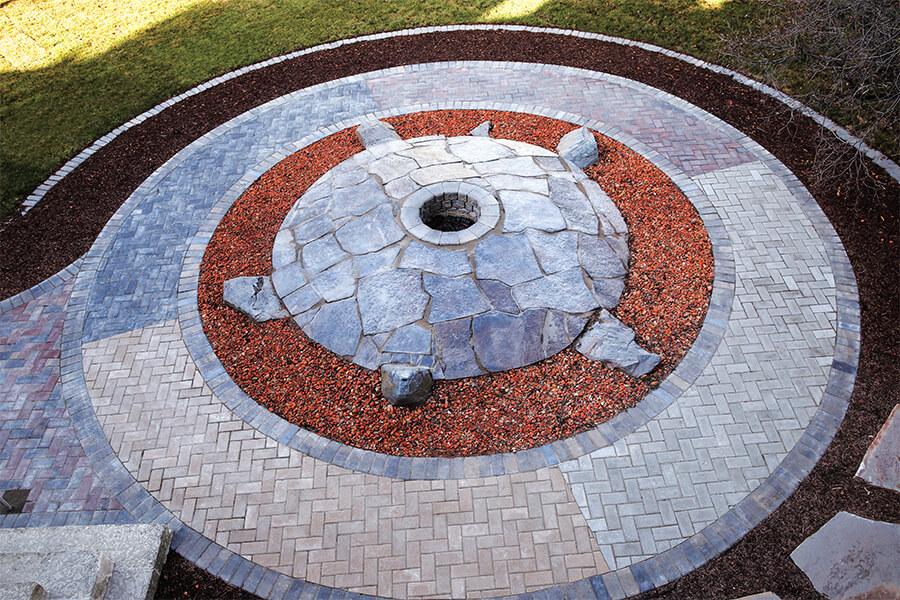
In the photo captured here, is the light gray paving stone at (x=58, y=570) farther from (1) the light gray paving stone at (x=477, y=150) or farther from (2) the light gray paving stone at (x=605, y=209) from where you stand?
(2) the light gray paving stone at (x=605, y=209)

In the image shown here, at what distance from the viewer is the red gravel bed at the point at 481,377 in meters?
7.46

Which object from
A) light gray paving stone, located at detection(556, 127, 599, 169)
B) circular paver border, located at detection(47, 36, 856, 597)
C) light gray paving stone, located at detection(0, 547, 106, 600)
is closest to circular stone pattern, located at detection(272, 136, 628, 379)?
light gray paving stone, located at detection(556, 127, 599, 169)

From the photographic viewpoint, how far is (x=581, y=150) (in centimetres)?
1081

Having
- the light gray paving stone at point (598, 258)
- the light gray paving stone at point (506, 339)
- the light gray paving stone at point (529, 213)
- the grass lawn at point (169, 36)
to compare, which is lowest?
the light gray paving stone at point (506, 339)

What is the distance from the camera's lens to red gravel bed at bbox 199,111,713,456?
7.46m

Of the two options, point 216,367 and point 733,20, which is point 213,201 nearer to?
point 216,367

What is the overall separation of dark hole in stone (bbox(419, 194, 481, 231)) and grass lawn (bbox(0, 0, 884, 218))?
7446mm

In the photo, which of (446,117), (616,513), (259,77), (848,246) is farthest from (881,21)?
(259,77)

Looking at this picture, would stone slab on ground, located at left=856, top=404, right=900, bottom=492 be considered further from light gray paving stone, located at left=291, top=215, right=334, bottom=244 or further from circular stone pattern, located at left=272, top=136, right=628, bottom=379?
light gray paving stone, located at left=291, top=215, right=334, bottom=244

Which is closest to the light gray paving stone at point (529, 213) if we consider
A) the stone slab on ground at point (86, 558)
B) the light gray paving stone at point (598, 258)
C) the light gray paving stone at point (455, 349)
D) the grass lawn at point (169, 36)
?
the light gray paving stone at point (598, 258)

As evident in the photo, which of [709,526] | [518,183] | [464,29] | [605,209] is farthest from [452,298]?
[464,29]

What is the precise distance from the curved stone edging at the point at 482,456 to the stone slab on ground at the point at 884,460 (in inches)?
76.9

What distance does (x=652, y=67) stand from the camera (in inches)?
520

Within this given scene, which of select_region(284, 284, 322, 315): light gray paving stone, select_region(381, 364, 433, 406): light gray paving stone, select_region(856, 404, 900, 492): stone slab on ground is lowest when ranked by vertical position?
select_region(856, 404, 900, 492): stone slab on ground
